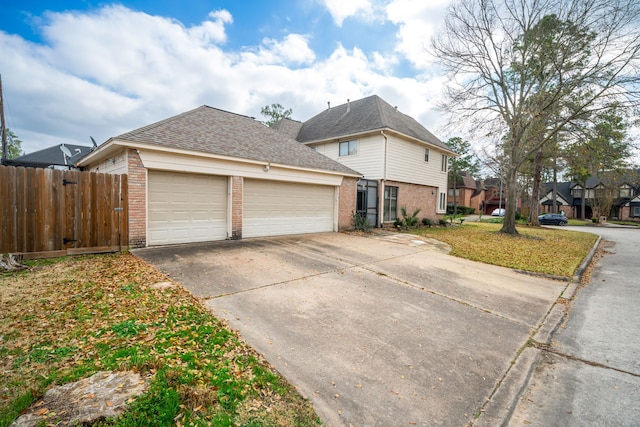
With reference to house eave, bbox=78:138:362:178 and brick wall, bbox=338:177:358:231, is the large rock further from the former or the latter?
brick wall, bbox=338:177:358:231

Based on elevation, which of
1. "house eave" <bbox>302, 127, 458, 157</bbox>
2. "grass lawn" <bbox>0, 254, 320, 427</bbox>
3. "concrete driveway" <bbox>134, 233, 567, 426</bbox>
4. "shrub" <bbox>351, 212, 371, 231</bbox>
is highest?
"house eave" <bbox>302, 127, 458, 157</bbox>

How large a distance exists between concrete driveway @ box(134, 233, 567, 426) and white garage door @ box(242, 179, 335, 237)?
2.52 metres

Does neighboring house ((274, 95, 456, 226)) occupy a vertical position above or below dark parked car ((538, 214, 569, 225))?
above

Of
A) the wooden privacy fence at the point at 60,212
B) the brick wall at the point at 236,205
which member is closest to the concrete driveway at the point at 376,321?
the wooden privacy fence at the point at 60,212

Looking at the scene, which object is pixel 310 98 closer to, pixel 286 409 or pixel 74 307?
pixel 74 307

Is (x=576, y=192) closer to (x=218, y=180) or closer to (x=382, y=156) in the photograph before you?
(x=382, y=156)

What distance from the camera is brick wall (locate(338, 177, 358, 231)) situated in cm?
1333

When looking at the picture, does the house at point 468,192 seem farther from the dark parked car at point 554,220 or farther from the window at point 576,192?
the dark parked car at point 554,220

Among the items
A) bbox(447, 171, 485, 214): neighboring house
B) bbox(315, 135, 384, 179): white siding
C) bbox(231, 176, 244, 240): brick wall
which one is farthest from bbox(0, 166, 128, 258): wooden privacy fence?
bbox(447, 171, 485, 214): neighboring house

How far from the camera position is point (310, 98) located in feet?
77.0

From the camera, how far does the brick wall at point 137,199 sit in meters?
7.51

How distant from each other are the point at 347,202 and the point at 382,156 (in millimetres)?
3788

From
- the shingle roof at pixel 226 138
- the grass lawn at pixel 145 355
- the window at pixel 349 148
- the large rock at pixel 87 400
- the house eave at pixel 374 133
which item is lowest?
the grass lawn at pixel 145 355

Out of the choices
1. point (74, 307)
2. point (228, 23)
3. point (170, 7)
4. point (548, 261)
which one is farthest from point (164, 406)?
point (228, 23)
